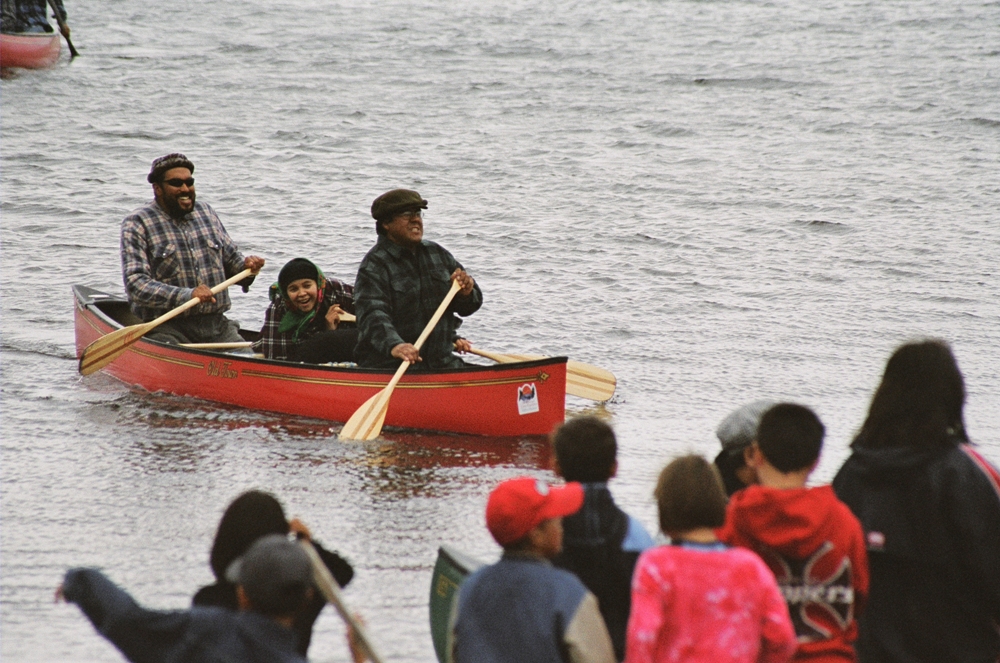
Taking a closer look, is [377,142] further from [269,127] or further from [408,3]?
[408,3]

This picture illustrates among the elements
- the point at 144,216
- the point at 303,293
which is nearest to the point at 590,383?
the point at 303,293

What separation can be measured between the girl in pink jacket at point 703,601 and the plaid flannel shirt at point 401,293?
15.4 ft

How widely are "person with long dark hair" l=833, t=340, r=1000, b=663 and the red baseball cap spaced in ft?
2.85

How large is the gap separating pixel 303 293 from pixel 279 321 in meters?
0.45

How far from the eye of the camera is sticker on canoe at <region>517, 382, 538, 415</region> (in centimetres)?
819

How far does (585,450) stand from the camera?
342 cm

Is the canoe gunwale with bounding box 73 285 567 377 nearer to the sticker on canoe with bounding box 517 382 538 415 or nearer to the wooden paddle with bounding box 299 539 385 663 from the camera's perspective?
the sticker on canoe with bounding box 517 382 538 415

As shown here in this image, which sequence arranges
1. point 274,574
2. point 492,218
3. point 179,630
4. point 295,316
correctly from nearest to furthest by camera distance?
1. point 274,574
2. point 179,630
3. point 295,316
4. point 492,218

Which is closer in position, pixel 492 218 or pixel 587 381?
pixel 587 381

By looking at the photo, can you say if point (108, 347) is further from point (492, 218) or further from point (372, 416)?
point (492, 218)

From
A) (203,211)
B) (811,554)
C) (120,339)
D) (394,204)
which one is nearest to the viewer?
(811,554)

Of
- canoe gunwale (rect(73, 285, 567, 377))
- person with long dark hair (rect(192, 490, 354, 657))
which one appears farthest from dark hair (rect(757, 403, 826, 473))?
canoe gunwale (rect(73, 285, 567, 377))

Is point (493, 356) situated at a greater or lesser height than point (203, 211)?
lesser

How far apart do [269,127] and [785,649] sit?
21.6 metres
